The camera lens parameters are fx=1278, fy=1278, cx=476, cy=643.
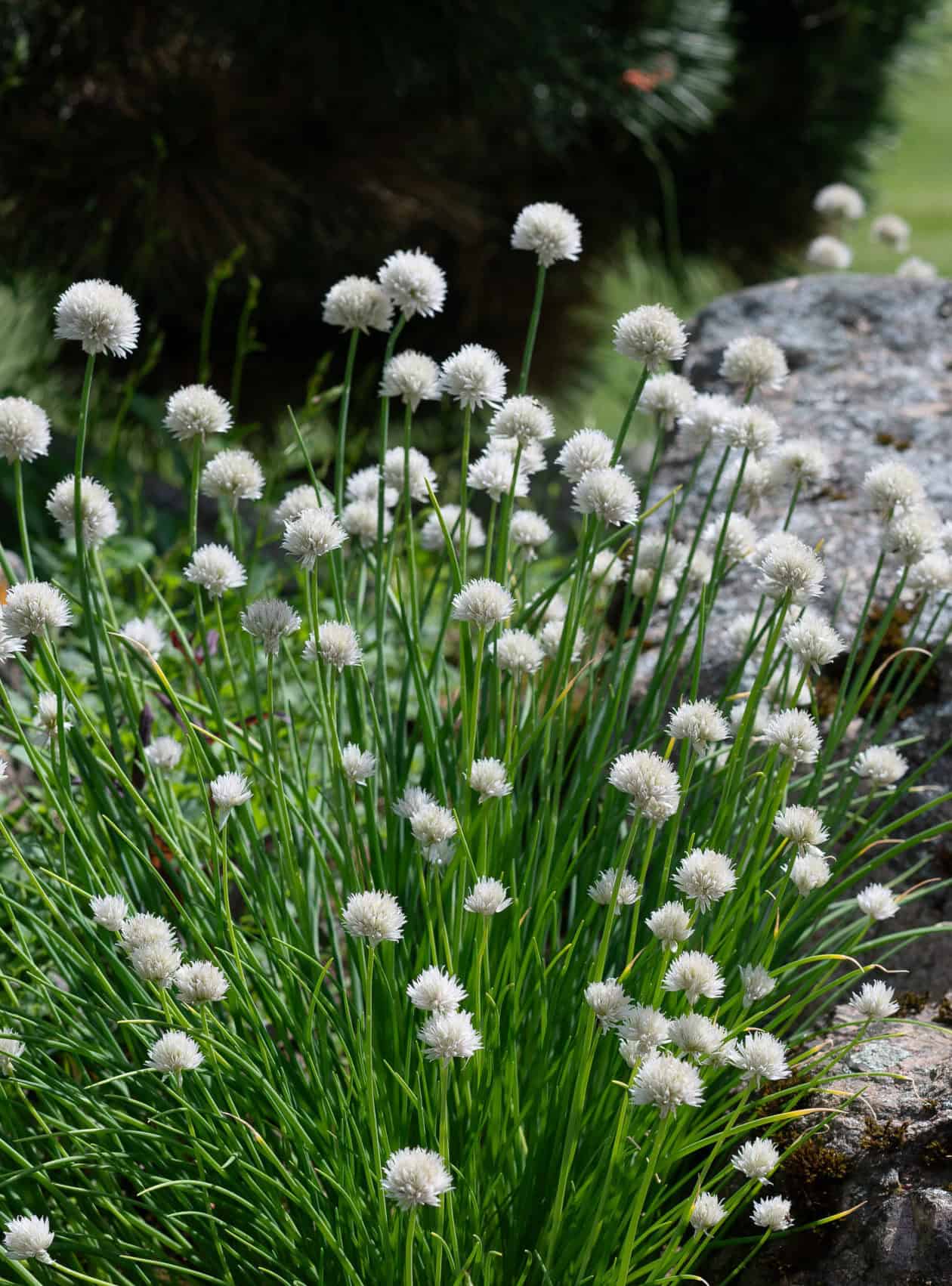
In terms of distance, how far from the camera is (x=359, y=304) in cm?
150

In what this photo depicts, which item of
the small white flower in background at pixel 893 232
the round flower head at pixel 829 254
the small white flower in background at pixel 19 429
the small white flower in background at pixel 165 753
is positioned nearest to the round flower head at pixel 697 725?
the small white flower in background at pixel 165 753

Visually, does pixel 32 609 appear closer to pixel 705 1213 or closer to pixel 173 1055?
pixel 173 1055

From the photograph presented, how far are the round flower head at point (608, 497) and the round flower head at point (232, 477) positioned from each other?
0.37m

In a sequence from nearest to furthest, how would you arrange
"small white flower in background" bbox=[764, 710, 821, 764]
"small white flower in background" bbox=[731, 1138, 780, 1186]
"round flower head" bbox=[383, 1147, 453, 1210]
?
"round flower head" bbox=[383, 1147, 453, 1210] < "small white flower in background" bbox=[731, 1138, 780, 1186] < "small white flower in background" bbox=[764, 710, 821, 764]

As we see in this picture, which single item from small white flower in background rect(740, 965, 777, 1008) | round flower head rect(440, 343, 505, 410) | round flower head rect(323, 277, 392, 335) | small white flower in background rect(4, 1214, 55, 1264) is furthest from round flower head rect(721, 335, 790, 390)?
small white flower in background rect(4, 1214, 55, 1264)

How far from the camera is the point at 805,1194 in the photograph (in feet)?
4.80

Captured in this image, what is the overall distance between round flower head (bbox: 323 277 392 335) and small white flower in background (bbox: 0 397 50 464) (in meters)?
0.35

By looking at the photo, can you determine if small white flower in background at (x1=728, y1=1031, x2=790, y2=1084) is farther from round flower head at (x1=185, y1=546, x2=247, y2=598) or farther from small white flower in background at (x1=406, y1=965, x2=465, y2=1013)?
round flower head at (x1=185, y1=546, x2=247, y2=598)

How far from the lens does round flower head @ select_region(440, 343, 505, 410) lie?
1442 millimetres

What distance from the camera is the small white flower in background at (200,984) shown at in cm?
118

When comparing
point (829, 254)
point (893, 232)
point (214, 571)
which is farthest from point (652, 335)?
point (893, 232)

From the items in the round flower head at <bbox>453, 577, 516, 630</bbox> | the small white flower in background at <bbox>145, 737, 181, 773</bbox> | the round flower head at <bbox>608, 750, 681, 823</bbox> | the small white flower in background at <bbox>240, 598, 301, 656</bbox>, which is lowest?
the round flower head at <bbox>608, 750, 681, 823</bbox>

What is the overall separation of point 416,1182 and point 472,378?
0.84 metres

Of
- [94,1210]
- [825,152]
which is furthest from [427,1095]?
[825,152]
